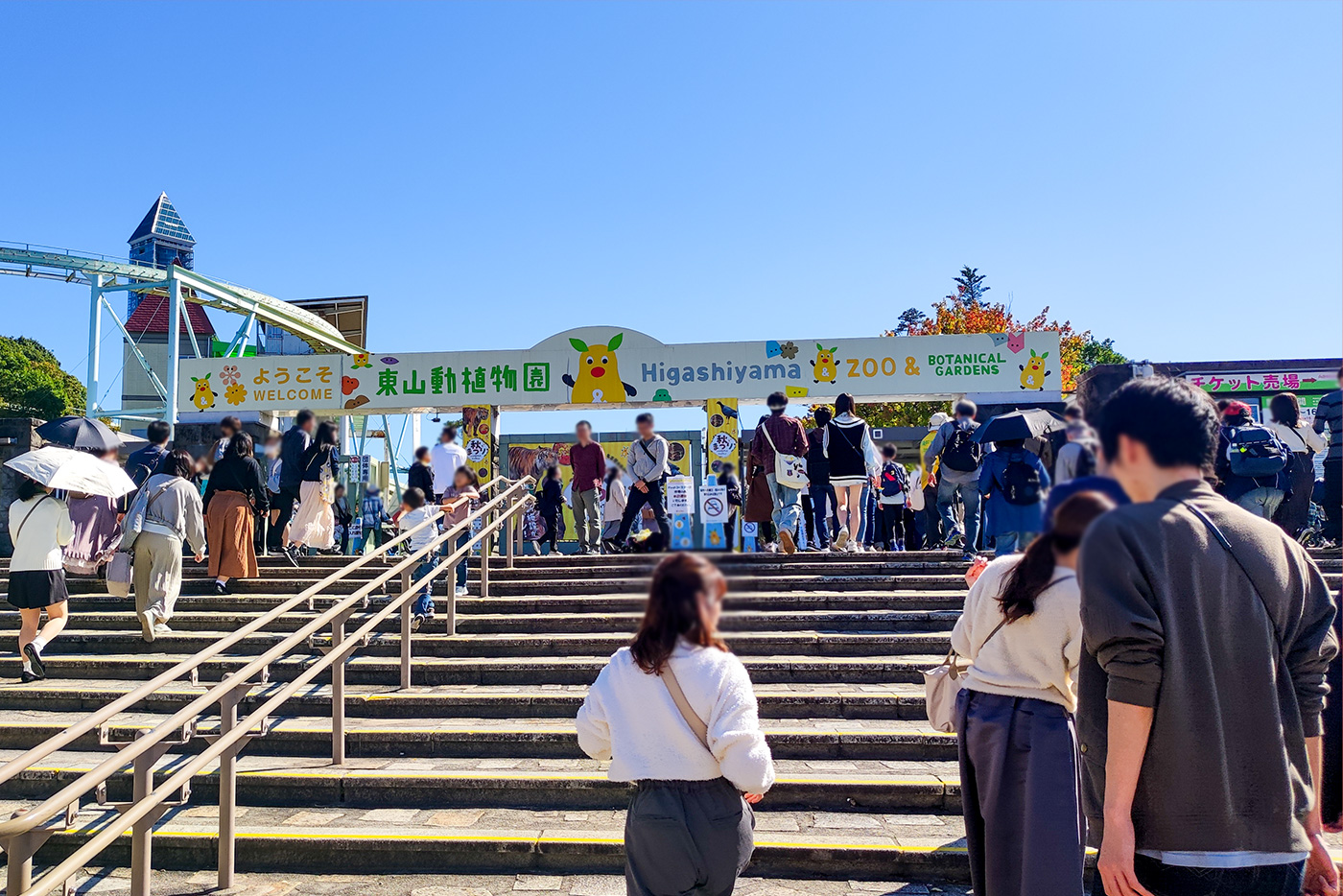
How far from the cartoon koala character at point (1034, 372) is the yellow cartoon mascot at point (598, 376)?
6457 millimetres

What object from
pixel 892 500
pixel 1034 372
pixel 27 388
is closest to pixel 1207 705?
pixel 892 500

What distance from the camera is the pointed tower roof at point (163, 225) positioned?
72331 millimetres

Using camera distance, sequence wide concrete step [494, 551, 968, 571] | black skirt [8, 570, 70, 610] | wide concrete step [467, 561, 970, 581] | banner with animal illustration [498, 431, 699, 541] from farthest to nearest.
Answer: banner with animal illustration [498, 431, 699, 541] → wide concrete step [494, 551, 968, 571] → wide concrete step [467, 561, 970, 581] → black skirt [8, 570, 70, 610]

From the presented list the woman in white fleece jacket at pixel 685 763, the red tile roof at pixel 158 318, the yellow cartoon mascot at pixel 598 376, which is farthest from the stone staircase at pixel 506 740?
the red tile roof at pixel 158 318

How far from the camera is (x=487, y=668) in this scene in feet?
20.8

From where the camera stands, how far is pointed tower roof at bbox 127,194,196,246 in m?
72.3

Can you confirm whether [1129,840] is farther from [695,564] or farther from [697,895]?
[697,895]

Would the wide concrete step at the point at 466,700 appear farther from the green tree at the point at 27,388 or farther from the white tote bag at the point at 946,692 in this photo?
the green tree at the point at 27,388

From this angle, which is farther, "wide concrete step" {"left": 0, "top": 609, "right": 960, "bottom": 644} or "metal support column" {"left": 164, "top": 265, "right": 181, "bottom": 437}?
"metal support column" {"left": 164, "top": 265, "right": 181, "bottom": 437}

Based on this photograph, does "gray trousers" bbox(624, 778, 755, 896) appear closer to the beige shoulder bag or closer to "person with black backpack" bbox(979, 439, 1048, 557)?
the beige shoulder bag

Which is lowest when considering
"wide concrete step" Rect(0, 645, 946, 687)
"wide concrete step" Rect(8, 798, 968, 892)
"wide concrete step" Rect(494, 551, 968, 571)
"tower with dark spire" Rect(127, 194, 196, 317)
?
"wide concrete step" Rect(8, 798, 968, 892)

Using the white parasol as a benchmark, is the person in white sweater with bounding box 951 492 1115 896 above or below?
below

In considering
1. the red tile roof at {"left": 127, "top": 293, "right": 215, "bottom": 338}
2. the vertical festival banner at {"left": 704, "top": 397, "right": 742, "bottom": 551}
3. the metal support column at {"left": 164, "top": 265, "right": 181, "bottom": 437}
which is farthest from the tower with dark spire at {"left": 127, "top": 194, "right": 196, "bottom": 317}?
the vertical festival banner at {"left": 704, "top": 397, "right": 742, "bottom": 551}

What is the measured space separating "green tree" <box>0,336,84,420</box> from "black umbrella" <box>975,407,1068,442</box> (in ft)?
156
